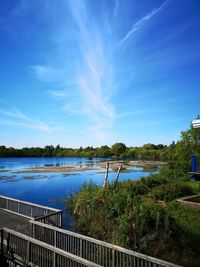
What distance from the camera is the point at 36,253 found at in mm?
6625

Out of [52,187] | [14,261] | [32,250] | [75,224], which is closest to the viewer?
[32,250]

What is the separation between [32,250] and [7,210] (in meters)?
5.99

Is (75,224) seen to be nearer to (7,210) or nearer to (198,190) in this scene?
(7,210)

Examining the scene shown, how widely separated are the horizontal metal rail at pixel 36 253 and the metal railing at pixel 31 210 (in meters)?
1.69

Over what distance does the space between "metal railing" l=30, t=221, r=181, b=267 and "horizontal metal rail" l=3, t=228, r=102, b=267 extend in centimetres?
76

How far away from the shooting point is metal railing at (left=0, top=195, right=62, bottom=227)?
9633mm

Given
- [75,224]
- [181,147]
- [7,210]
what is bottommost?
[75,224]

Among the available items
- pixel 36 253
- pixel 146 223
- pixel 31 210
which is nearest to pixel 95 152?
pixel 31 210

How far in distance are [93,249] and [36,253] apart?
5.08ft

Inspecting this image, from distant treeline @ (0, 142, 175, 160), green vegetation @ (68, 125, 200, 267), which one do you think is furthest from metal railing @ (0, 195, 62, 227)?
distant treeline @ (0, 142, 175, 160)

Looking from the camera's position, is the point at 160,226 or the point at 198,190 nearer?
the point at 160,226

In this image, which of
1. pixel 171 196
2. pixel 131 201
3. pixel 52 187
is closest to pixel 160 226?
pixel 131 201

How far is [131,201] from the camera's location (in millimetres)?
11750

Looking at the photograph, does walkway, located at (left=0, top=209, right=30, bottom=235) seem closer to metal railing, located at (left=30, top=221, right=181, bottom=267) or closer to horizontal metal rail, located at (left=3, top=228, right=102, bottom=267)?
metal railing, located at (left=30, top=221, right=181, bottom=267)
